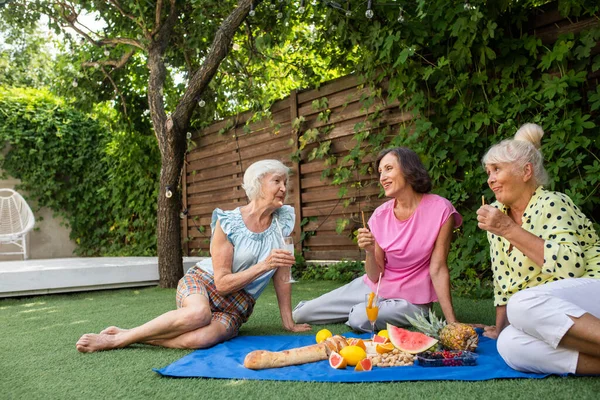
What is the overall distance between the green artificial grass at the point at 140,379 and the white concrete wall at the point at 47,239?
25.0 feet

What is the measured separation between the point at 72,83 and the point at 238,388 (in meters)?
7.60

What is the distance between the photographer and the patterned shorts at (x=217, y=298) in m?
3.39

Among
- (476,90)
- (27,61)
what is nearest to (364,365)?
(476,90)

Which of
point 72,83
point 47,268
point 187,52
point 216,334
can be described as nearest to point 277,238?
point 216,334

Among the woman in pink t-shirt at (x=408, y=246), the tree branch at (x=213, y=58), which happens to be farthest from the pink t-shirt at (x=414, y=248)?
the tree branch at (x=213, y=58)

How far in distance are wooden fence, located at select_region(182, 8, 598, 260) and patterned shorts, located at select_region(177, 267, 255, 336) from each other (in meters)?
3.05

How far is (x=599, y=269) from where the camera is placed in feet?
8.08

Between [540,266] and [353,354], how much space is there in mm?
991

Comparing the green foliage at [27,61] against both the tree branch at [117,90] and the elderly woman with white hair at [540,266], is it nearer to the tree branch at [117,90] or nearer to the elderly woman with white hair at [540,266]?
the tree branch at [117,90]

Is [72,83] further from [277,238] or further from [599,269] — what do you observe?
[599,269]

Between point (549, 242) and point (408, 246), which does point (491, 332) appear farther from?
point (549, 242)

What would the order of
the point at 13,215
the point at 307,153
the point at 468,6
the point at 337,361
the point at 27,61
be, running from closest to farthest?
the point at 337,361 < the point at 468,6 < the point at 307,153 < the point at 13,215 < the point at 27,61

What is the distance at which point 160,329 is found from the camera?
3154mm

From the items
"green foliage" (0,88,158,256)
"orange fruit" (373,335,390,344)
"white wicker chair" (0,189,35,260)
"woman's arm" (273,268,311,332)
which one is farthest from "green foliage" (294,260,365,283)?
"white wicker chair" (0,189,35,260)
